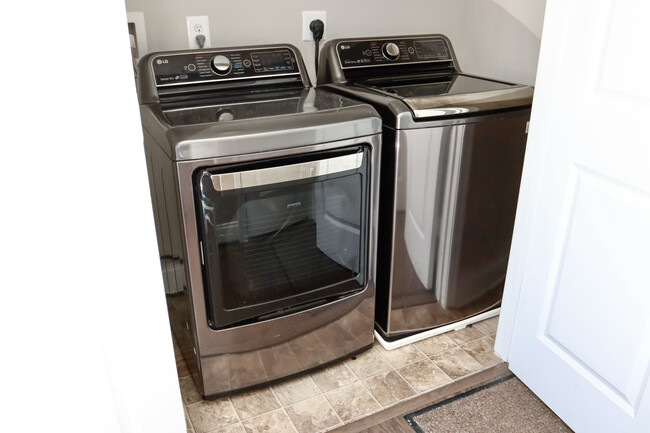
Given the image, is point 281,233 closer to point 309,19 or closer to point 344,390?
point 344,390

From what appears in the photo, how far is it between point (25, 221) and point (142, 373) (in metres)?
0.40

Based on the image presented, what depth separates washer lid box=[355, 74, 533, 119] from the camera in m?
1.54

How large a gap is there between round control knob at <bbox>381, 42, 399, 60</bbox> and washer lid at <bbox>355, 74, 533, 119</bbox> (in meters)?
0.10

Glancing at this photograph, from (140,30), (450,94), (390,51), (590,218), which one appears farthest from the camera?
(390,51)

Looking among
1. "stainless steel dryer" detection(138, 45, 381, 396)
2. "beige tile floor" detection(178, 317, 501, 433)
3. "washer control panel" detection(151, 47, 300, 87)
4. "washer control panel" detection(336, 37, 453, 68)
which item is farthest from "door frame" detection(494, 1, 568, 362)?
"washer control panel" detection(151, 47, 300, 87)

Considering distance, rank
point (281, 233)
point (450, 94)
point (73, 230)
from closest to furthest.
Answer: point (73, 230) < point (281, 233) < point (450, 94)

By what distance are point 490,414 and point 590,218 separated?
0.65 metres

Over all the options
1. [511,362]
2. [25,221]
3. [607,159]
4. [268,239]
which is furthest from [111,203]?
[511,362]

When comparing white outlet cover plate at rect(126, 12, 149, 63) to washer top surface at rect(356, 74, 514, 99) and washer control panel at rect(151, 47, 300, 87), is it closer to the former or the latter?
washer control panel at rect(151, 47, 300, 87)

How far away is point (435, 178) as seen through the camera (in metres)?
1.62

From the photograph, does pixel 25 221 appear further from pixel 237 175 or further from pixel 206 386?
pixel 206 386

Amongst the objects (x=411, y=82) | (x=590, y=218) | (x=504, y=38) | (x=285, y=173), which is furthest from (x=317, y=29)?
(x=590, y=218)

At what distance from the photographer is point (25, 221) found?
825 mm

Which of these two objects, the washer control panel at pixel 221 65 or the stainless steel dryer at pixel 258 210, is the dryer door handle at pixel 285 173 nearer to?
the stainless steel dryer at pixel 258 210
